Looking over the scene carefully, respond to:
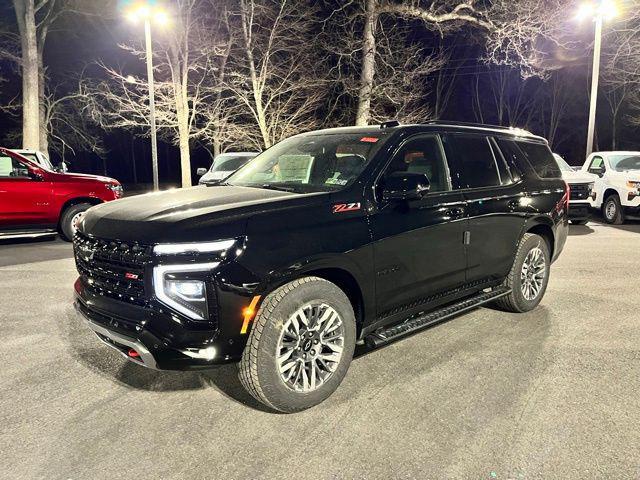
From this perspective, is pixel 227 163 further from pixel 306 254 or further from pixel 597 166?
pixel 306 254

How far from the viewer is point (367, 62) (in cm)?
1961

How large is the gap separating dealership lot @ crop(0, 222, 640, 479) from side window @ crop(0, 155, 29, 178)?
5.61m

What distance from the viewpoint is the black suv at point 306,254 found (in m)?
2.96

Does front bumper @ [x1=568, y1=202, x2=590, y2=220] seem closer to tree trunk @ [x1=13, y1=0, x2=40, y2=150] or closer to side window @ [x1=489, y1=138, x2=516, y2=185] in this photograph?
side window @ [x1=489, y1=138, x2=516, y2=185]

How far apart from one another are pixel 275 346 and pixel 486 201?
2446 millimetres

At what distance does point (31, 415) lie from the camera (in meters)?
3.30

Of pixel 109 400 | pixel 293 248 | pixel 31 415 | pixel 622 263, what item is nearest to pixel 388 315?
pixel 293 248

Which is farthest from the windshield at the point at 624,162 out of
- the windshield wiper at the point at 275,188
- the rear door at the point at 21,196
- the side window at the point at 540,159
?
the rear door at the point at 21,196

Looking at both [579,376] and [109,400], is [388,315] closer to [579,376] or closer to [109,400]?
[579,376]

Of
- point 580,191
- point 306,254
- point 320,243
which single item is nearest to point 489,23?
point 580,191

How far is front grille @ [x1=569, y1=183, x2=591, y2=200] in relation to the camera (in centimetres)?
1196

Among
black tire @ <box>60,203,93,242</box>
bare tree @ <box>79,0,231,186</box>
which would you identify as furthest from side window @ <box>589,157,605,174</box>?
bare tree @ <box>79,0,231,186</box>

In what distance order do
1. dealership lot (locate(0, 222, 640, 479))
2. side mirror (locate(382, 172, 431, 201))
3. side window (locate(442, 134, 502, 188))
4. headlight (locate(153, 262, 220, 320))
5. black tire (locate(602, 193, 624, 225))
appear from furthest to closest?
black tire (locate(602, 193, 624, 225)) < side window (locate(442, 134, 502, 188)) < side mirror (locate(382, 172, 431, 201)) < headlight (locate(153, 262, 220, 320)) < dealership lot (locate(0, 222, 640, 479))

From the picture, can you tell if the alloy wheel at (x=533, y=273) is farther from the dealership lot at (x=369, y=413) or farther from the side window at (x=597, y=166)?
the side window at (x=597, y=166)
